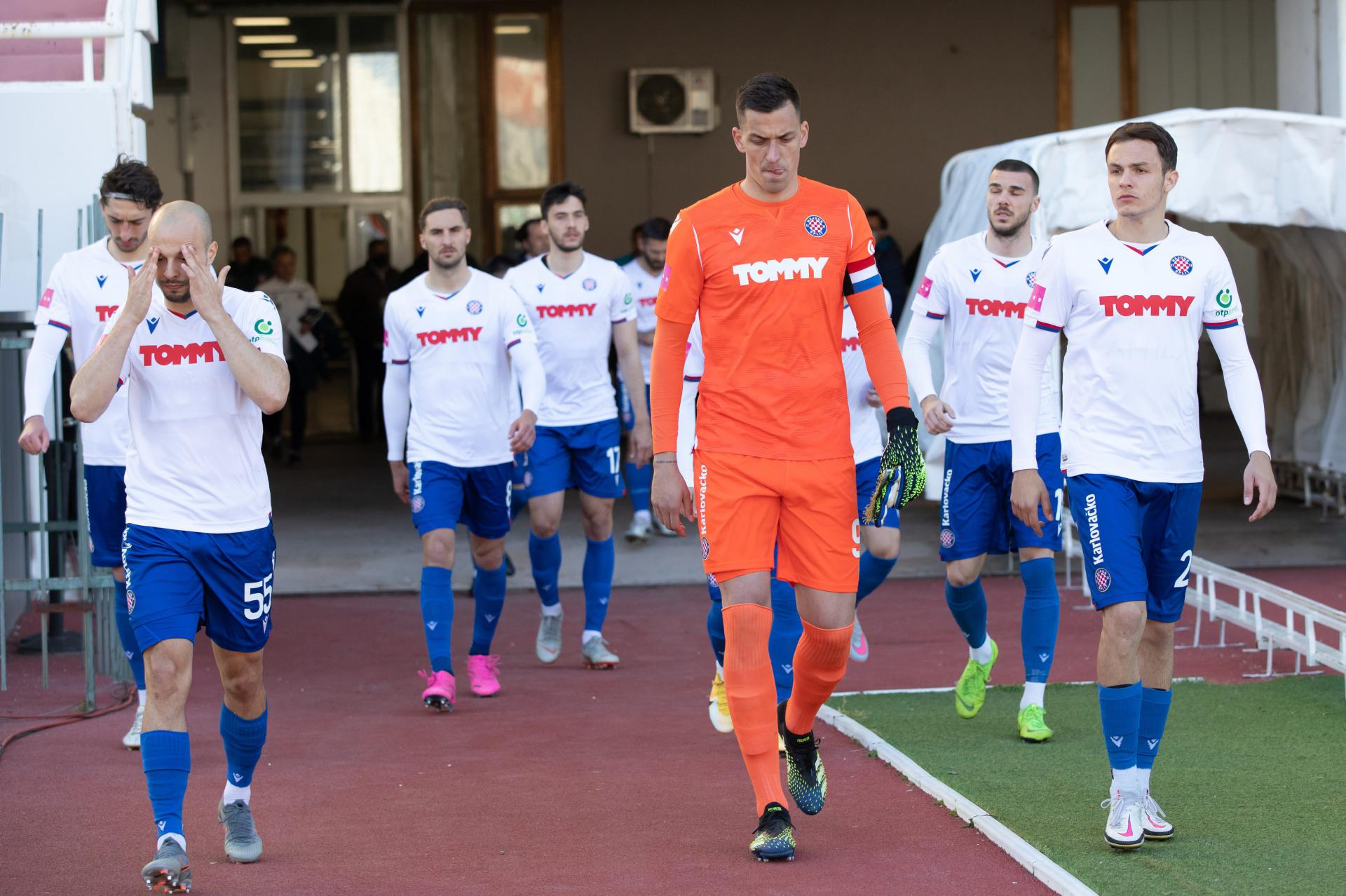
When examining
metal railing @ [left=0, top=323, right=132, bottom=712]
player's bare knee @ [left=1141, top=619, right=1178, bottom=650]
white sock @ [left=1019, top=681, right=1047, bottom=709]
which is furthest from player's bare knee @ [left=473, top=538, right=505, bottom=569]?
player's bare knee @ [left=1141, top=619, right=1178, bottom=650]

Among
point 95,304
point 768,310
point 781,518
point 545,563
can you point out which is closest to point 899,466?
point 781,518

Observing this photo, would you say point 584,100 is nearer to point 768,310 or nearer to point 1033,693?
point 1033,693

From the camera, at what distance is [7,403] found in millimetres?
9141

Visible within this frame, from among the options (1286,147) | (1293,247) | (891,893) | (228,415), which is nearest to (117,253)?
(228,415)

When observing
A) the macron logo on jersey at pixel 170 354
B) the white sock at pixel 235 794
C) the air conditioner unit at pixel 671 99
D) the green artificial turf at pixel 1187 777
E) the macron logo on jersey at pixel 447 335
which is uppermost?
the air conditioner unit at pixel 671 99

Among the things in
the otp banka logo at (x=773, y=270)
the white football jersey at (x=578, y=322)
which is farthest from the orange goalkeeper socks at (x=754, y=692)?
the white football jersey at (x=578, y=322)

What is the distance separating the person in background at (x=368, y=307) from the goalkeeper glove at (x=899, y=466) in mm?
13456

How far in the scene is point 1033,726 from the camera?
6406 mm

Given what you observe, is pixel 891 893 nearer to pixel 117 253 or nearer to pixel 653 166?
pixel 117 253

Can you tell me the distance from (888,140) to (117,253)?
14.5 metres

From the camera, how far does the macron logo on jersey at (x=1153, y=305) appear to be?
195 inches

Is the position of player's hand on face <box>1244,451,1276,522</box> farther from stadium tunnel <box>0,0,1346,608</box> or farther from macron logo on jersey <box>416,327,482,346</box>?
stadium tunnel <box>0,0,1346,608</box>

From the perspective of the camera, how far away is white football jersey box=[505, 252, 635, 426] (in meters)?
8.46

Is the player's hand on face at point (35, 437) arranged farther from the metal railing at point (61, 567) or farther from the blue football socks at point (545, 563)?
the blue football socks at point (545, 563)
